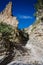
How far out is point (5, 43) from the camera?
2809cm

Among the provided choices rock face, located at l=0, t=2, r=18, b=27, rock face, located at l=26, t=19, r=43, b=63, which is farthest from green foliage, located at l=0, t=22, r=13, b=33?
rock face, located at l=26, t=19, r=43, b=63

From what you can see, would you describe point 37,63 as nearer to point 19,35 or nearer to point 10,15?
point 19,35

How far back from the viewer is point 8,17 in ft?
119

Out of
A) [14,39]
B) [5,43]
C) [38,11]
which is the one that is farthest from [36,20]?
[5,43]

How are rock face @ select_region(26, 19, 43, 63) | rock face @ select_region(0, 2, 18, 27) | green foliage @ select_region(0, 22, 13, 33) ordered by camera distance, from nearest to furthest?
rock face @ select_region(26, 19, 43, 63)
green foliage @ select_region(0, 22, 13, 33)
rock face @ select_region(0, 2, 18, 27)

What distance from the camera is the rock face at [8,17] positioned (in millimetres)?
34438

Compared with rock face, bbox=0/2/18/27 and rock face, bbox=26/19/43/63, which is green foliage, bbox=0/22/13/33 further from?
rock face, bbox=26/19/43/63

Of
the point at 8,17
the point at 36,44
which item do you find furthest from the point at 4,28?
the point at 8,17

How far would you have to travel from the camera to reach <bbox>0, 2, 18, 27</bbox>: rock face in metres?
34.4

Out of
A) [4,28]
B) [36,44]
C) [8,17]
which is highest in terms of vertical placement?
[8,17]

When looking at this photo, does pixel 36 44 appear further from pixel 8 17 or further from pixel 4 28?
pixel 8 17

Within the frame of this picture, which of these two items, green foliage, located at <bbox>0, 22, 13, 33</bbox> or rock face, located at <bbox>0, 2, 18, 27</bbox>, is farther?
rock face, located at <bbox>0, 2, 18, 27</bbox>

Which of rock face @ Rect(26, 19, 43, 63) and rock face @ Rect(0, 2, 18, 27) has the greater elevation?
rock face @ Rect(0, 2, 18, 27)

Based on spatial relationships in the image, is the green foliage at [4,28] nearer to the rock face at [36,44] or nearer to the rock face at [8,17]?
the rock face at [8,17]
